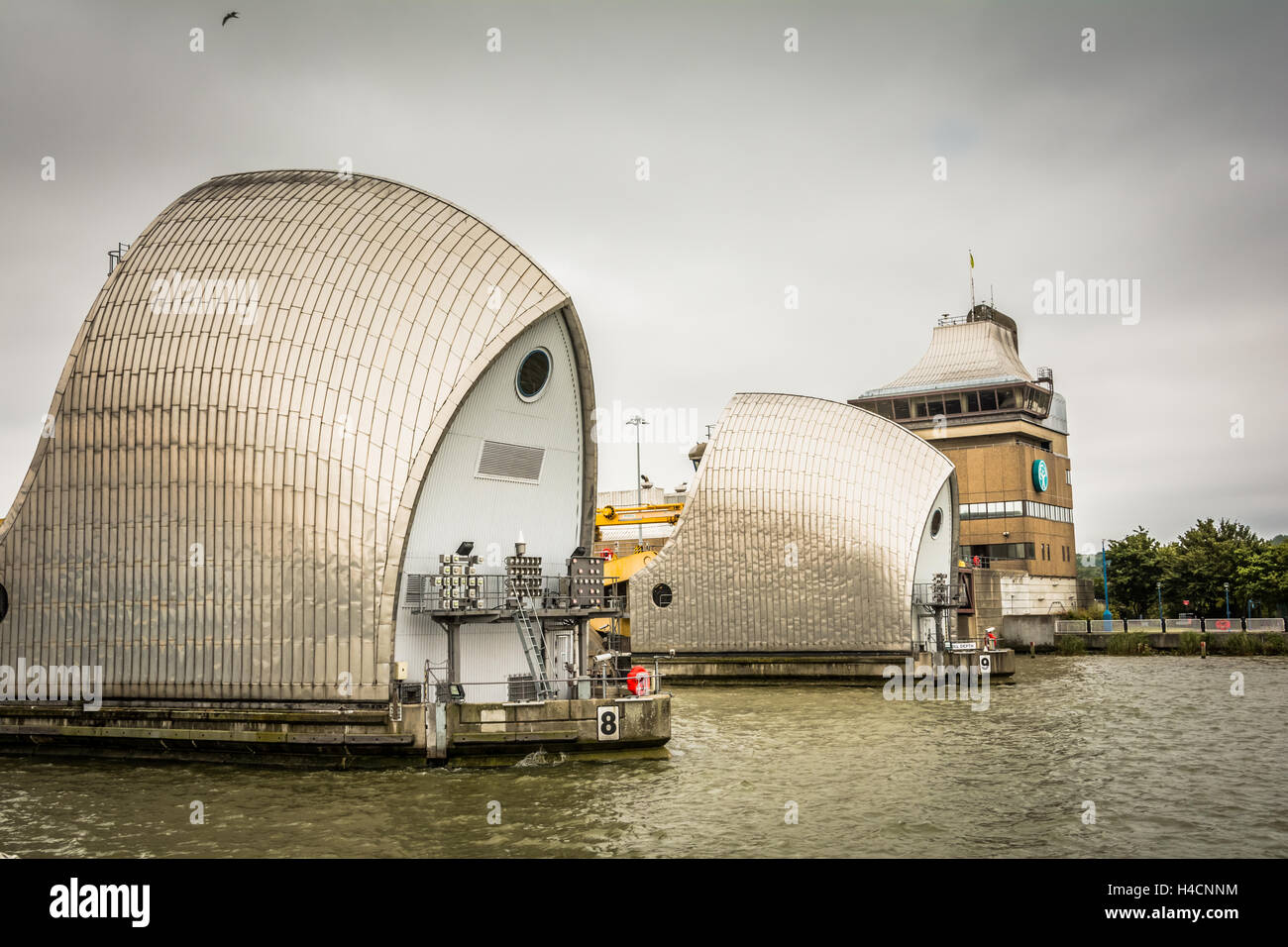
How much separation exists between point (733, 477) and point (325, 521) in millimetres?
29993

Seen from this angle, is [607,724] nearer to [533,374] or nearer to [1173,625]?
[533,374]

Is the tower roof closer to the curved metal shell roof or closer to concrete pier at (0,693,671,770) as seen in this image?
the curved metal shell roof

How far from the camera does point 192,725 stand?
27.6m

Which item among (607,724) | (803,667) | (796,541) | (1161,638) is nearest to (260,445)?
(607,724)

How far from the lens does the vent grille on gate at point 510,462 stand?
3158 centimetres

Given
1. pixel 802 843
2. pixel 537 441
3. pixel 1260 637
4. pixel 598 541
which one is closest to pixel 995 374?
pixel 1260 637

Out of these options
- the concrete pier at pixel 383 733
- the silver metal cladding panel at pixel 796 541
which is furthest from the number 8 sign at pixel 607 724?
the silver metal cladding panel at pixel 796 541

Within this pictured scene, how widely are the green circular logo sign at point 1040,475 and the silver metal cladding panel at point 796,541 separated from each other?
37658 millimetres

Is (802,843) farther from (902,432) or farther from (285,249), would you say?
(902,432)

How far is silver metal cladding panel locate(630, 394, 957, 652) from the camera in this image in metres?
51.5

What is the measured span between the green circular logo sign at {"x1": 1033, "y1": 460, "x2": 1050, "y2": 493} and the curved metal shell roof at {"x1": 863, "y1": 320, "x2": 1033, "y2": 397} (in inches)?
321

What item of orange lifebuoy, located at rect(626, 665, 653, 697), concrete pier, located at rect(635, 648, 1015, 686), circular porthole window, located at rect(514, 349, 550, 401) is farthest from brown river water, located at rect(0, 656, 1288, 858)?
concrete pier, located at rect(635, 648, 1015, 686)

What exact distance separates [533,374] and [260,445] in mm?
8533

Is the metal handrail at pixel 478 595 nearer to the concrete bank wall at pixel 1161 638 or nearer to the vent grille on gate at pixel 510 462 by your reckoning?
the vent grille on gate at pixel 510 462
